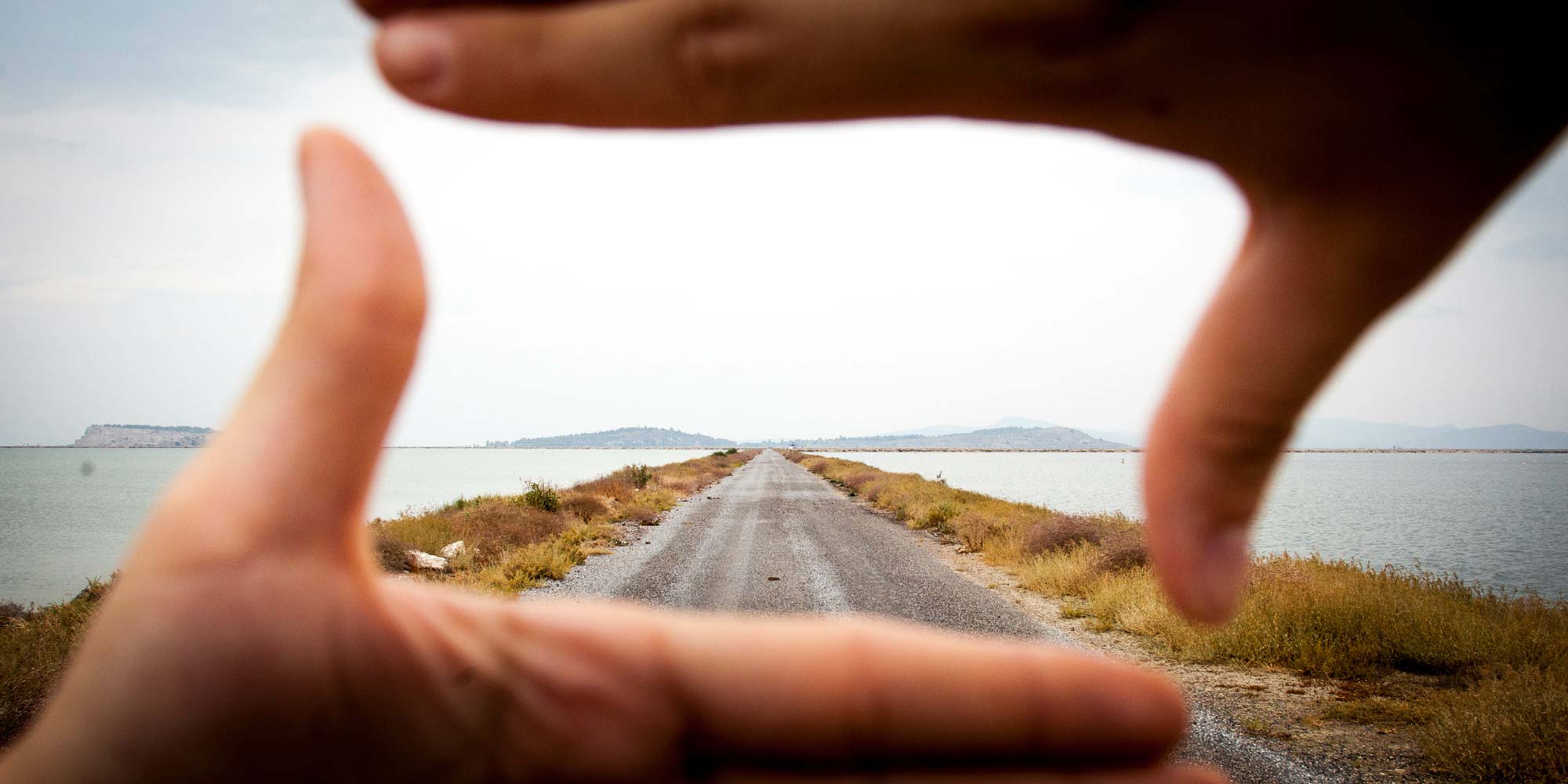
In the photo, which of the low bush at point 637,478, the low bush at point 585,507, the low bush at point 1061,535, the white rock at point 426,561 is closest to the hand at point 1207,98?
the white rock at point 426,561

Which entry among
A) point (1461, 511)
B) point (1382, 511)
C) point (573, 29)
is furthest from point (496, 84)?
point (1461, 511)

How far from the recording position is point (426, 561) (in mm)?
13461

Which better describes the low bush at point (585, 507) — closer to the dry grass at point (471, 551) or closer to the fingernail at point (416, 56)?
the dry grass at point (471, 551)

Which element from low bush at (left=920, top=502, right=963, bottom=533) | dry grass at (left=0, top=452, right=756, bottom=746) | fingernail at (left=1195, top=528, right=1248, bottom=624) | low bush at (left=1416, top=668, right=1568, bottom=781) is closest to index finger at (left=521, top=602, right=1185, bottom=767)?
fingernail at (left=1195, top=528, right=1248, bottom=624)

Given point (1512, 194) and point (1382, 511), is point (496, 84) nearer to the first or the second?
point (1512, 194)

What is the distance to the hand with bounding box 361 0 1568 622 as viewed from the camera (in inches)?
23.2

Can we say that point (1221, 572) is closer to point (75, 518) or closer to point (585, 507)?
point (585, 507)

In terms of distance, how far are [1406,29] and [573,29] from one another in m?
0.66

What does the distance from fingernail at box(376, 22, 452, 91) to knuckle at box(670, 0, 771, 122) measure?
219 mm

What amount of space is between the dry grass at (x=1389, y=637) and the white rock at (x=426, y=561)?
10220mm

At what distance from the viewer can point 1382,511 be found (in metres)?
35.6

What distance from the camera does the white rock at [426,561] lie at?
1316cm

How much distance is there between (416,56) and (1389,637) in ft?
36.2

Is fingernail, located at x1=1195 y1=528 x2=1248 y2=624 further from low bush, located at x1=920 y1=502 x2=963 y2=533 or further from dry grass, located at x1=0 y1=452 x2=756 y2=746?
low bush, located at x1=920 y1=502 x2=963 y2=533
